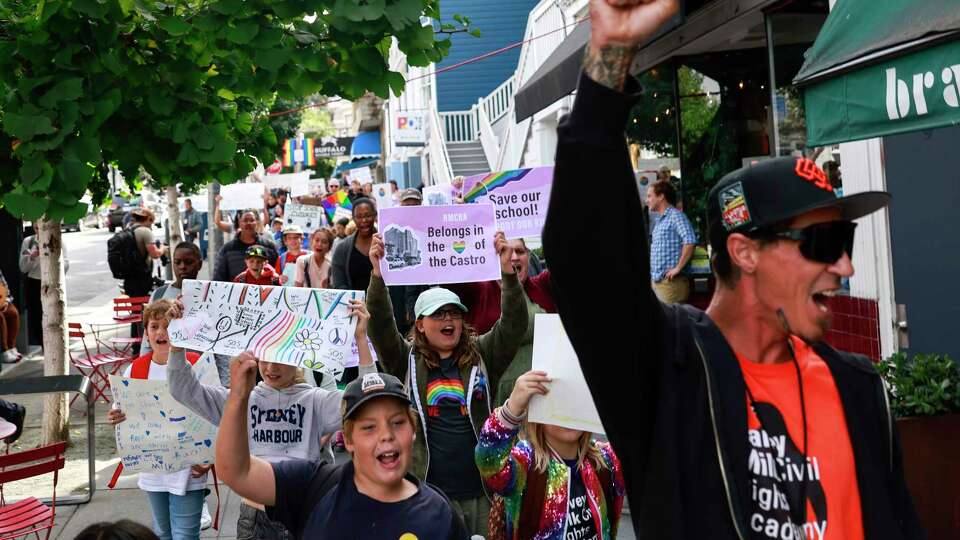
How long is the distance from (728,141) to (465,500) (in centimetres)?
896

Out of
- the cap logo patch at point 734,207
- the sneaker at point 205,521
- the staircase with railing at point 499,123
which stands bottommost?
the sneaker at point 205,521

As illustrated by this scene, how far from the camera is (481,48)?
31.9m

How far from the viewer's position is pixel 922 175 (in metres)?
6.64

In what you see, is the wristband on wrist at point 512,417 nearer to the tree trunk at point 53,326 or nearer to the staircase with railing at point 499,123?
the tree trunk at point 53,326

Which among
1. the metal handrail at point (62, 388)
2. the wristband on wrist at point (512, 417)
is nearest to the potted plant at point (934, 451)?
the wristband on wrist at point (512, 417)

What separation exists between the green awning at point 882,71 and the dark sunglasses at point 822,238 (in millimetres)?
2503

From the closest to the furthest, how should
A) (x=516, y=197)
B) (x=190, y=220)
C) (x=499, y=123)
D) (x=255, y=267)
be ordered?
(x=516, y=197) < (x=255, y=267) < (x=499, y=123) < (x=190, y=220)

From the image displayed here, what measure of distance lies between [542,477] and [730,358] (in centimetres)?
213

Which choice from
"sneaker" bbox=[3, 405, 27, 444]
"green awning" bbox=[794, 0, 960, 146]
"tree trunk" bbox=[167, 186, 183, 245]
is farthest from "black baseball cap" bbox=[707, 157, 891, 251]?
"tree trunk" bbox=[167, 186, 183, 245]

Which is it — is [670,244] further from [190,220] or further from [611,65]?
[190,220]

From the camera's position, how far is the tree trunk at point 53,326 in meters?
9.59

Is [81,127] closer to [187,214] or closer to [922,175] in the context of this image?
[922,175]

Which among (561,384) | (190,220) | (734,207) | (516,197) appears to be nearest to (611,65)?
(734,207)

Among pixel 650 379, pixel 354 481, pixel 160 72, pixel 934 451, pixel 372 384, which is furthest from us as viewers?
pixel 160 72
